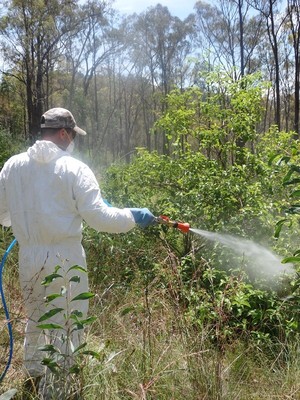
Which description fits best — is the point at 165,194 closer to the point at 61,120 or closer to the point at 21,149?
the point at 61,120

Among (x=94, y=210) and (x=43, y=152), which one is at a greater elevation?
(x=43, y=152)

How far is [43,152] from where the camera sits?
8.15 ft

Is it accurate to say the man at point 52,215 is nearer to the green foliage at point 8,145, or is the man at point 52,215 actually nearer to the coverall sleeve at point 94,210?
the coverall sleeve at point 94,210

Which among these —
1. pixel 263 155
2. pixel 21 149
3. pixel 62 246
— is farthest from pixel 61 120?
pixel 21 149

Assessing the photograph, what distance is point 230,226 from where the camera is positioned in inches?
163

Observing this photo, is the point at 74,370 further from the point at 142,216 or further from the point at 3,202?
the point at 3,202

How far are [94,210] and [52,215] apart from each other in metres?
0.23

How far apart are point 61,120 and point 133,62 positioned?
35.4m

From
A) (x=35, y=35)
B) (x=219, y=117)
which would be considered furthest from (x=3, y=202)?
(x=35, y=35)

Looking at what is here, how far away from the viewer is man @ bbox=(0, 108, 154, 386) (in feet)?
7.98

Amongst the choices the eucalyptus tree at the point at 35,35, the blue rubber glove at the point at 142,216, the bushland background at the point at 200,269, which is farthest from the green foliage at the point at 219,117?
the eucalyptus tree at the point at 35,35

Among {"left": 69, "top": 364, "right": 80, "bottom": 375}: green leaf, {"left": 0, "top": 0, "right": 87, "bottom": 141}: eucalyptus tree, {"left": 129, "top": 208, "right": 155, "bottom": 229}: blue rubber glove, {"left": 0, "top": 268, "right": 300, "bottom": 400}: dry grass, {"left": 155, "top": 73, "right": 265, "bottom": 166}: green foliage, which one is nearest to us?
{"left": 69, "top": 364, "right": 80, "bottom": 375}: green leaf

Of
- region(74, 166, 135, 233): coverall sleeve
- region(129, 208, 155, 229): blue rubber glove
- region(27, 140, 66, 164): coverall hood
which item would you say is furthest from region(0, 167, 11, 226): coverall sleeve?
region(129, 208, 155, 229): blue rubber glove

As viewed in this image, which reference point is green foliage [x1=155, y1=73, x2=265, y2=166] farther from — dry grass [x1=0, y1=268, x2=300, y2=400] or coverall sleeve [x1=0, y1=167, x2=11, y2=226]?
coverall sleeve [x1=0, y1=167, x2=11, y2=226]
